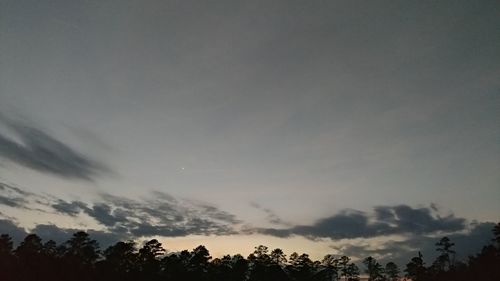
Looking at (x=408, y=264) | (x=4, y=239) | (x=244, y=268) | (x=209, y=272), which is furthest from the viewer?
(x=408, y=264)

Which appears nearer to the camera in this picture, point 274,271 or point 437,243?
point 274,271

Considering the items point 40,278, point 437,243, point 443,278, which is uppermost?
point 437,243

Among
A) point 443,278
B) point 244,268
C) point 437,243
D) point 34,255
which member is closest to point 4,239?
point 34,255

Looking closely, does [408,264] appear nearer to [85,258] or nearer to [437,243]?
[437,243]

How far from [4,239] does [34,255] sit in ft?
194

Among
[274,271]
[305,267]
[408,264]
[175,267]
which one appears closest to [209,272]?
[175,267]

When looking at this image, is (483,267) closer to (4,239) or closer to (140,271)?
(140,271)

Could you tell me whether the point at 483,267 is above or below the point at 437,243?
below

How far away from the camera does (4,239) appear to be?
15400cm

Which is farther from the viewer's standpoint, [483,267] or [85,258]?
[85,258]

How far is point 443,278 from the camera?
127m

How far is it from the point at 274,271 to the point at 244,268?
10.5 metres

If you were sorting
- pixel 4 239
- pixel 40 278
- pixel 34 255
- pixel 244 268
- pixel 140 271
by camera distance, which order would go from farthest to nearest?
pixel 4 239
pixel 244 268
pixel 140 271
pixel 34 255
pixel 40 278

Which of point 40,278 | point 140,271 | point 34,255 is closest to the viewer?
point 40,278
